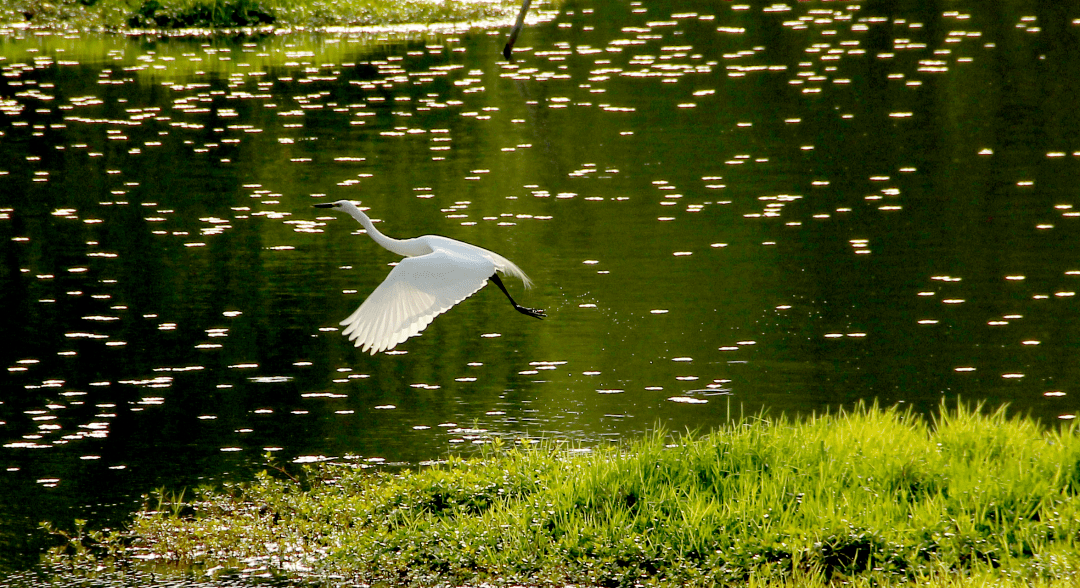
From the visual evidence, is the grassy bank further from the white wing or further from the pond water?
the white wing

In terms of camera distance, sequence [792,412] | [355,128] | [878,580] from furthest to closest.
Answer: [355,128], [792,412], [878,580]

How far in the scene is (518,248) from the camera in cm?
1770

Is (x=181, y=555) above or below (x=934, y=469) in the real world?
below

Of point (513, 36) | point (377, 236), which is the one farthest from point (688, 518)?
point (513, 36)

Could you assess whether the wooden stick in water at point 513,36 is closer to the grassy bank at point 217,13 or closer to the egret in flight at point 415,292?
the grassy bank at point 217,13

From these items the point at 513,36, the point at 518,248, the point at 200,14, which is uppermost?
the point at 200,14

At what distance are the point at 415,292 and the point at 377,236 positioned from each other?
585 millimetres

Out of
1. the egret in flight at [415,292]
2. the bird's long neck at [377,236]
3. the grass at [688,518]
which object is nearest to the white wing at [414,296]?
the egret in flight at [415,292]

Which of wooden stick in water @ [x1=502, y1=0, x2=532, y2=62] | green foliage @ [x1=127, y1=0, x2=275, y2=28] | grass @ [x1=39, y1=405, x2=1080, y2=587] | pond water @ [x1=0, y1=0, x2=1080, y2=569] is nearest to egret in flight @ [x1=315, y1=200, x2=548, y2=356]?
grass @ [x1=39, y1=405, x2=1080, y2=587]

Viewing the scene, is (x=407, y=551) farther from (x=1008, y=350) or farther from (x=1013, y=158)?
(x=1013, y=158)

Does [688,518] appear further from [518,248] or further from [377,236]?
[518,248]

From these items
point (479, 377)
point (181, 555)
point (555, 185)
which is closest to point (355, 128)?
point (555, 185)

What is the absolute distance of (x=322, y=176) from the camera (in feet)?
73.4

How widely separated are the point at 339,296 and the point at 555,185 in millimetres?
6419
